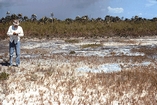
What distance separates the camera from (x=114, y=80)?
476 inches

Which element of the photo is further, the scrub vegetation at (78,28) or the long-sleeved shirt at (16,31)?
the scrub vegetation at (78,28)

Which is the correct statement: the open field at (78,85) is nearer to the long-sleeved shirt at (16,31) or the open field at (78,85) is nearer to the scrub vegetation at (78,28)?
the long-sleeved shirt at (16,31)

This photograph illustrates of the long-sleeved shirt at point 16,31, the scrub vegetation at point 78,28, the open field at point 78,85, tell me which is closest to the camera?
the open field at point 78,85

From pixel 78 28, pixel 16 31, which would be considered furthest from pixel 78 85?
pixel 78 28

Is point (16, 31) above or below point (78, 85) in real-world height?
above

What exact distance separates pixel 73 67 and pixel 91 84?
13.0 ft

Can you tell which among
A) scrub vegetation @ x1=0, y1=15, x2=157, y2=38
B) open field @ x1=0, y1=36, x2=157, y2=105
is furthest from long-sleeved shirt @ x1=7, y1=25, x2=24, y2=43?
scrub vegetation @ x1=0, y1=15, x2=157, y2=38

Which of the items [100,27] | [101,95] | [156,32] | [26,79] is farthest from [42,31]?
[101,95]

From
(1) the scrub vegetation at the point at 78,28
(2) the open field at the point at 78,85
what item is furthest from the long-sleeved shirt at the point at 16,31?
(1) the scrub vegetation at the point at 78,28

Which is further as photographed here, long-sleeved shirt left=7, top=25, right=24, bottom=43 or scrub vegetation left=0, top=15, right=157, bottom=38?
scrub vegetation left=0, top=15, right=157, bottom=38

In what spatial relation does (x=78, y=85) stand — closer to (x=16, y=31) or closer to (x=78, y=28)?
(x=16, y=31)

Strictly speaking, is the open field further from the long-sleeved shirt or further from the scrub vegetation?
the scrub vegetation

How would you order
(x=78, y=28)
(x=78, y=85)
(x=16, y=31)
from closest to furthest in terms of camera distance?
1. (x=78, y=85)
2. (x=16, y=31)
3. (x=78, y=28)

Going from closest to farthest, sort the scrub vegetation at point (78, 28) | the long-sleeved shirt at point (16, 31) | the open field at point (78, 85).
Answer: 1. the open field at point (78, 85)
2. the long-sleeved shirt at point (16, 31)
3. the scrub vegetation at point (78, 28)
